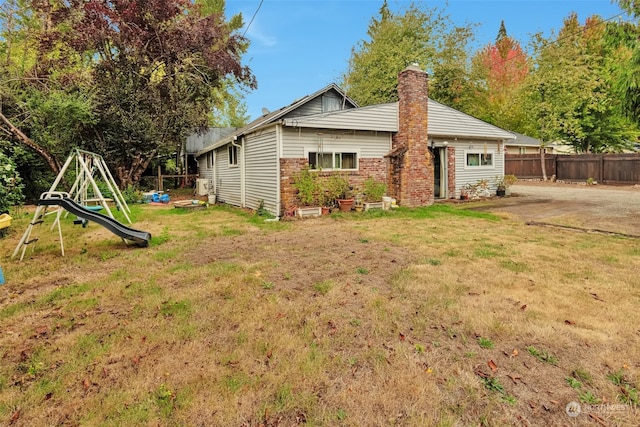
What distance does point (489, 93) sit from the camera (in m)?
30.7

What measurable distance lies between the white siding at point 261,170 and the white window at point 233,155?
133 cm

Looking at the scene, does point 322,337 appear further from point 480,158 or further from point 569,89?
point 569,89

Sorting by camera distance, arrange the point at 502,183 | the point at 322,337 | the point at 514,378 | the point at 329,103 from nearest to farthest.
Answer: the point at 514,378
the point at 322,337
the point at 502,183
the point at 329,103

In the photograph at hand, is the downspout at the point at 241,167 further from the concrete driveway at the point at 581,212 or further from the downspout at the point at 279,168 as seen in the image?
the concrete driveway at the point at 581,212

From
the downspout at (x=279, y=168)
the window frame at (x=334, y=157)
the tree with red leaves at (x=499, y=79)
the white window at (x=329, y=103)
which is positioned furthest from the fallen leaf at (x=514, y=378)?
the tree with red leaves at (x=499, y=79)

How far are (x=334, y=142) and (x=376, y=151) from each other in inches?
67.3

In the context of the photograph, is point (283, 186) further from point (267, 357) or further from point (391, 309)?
point (267, 357)

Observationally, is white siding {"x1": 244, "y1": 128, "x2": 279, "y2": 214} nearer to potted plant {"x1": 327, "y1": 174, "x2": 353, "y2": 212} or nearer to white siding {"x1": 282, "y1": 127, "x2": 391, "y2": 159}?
white siding {"x1": 282, "y1": 127, "x2": 391, "y2": 159}

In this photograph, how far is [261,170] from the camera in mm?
10828

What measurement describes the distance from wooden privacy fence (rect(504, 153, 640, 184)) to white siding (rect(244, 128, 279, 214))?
66.3 ft

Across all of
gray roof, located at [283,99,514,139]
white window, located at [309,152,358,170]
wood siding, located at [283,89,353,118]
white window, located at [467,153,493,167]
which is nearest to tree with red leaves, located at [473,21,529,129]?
wood siding, located at [283,89,353,118]

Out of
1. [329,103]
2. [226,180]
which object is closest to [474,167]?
[329,103]

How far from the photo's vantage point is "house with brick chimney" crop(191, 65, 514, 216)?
32.7 feet

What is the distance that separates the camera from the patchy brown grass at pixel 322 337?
2.16 metres
